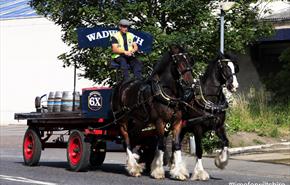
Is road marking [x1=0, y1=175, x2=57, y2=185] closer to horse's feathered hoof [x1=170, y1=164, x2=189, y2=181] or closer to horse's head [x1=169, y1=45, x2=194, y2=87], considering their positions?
horse's feathered hoof [x1=170, y1=164, x2=189, y2=181]

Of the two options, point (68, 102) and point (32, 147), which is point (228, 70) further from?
point (32, 147)

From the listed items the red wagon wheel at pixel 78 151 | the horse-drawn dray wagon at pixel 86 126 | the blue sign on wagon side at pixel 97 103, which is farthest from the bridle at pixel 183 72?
the red wagon wheel at pixel 78 151

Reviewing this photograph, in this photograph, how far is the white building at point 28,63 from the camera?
127 ft

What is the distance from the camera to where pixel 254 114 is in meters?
23.3

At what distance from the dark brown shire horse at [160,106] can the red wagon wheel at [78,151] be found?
1040 millimetres

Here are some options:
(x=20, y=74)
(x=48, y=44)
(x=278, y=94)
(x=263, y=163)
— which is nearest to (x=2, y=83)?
(x=20, y=74)

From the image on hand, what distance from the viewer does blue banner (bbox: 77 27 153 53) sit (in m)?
15.0

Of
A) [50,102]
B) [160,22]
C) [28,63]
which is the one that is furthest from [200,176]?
[28,63]

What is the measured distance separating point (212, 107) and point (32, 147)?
515 cm

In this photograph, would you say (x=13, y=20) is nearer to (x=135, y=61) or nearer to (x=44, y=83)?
(x=44, y=83)

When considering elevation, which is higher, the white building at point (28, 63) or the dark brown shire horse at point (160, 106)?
the white building at point (28, 63)

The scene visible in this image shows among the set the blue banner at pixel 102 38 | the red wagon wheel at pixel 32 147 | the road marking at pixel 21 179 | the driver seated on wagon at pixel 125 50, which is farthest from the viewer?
the red wagon wheel at pixel 32 147

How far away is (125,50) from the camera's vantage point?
13.9 m

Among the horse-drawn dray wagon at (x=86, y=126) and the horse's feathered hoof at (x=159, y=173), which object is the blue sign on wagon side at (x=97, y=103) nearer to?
the horse-drawn dray wagon at (x=86, y=126)
